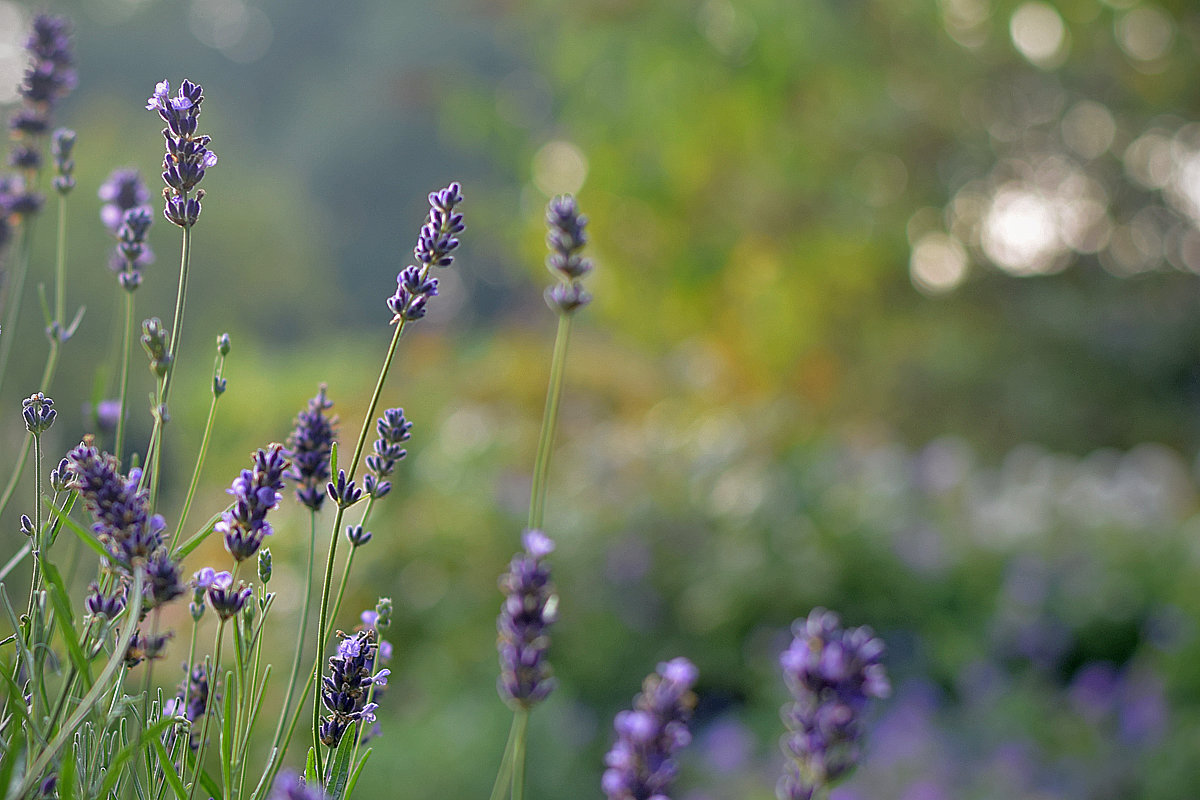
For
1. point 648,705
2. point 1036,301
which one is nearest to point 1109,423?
point 1036,301

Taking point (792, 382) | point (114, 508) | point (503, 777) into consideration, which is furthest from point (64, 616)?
point (792, 382)

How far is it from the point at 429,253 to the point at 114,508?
0.82ft

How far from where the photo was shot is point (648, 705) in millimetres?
743

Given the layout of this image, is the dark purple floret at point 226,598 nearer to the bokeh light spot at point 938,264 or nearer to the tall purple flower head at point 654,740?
the tall purple flower head at point 654,740

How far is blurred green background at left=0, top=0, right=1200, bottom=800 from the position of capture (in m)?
3.13

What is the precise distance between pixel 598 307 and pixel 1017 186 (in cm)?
347

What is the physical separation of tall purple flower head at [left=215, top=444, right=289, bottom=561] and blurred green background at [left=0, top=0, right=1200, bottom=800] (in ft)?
1.09

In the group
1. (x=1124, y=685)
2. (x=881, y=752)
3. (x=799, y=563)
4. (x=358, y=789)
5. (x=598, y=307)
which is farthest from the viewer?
(x=598, y=307)

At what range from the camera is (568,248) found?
2.93 feet

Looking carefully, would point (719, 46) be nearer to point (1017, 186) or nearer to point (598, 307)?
point (598, 307)

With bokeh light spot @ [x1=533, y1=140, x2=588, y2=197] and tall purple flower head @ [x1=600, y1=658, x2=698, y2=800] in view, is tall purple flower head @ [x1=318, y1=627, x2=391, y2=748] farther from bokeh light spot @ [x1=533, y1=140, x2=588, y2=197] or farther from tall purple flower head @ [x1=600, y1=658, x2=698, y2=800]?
bokeh light spot @ [x1=533, y1=140, x2=588, y2=197]

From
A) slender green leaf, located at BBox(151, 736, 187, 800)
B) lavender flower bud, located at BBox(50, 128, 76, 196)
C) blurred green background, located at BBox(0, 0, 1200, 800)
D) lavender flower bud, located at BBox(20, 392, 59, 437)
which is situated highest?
blurred green background, located at BBox(0, 0, 1200, 800)

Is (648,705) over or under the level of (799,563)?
under

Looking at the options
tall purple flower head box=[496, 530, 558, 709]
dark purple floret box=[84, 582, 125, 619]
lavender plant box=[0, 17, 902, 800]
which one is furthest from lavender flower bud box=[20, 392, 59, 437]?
tall purple flower head box=[496, 530, 558, 709]
